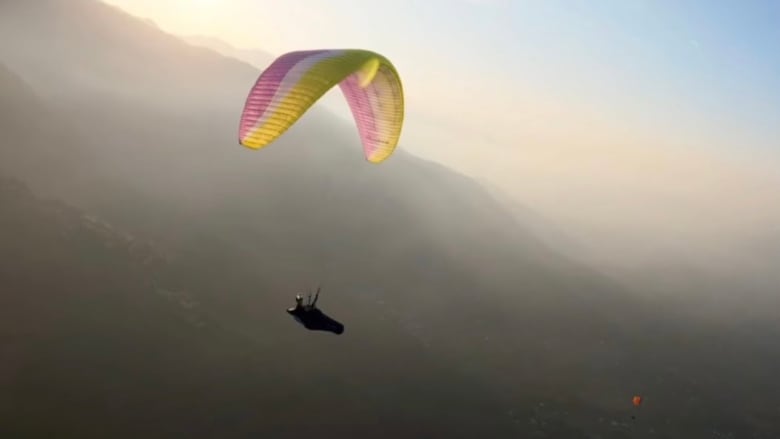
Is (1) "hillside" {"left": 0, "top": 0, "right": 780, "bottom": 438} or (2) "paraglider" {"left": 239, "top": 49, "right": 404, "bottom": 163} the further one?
(1) "hillside" {"left": 0, "top": 0, "right": 780, "bottom": 438}

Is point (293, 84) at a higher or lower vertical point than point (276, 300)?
lower

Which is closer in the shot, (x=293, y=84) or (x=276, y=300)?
(x=293, y=84)

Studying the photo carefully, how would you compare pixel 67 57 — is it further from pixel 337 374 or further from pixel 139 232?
pixel 337 374

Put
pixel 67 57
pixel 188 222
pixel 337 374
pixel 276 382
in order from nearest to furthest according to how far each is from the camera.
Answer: pixel 276 382, pixel 337 374, pixel 188 222, pixel 67 57

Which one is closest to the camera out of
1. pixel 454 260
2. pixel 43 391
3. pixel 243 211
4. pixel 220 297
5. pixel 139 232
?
pixel 43 391

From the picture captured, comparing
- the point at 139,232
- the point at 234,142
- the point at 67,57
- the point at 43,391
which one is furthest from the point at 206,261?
the point at 67,57

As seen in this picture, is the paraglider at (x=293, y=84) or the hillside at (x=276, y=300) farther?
the hillside at (x=276, y=300)

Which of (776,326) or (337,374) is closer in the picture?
(337,374)

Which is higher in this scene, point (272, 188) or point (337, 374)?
point (272, 188)
